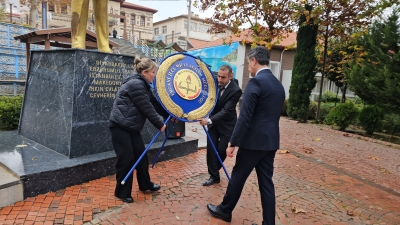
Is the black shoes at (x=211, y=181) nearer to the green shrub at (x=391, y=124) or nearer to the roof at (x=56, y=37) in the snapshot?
the roof at (x=56, y=37)

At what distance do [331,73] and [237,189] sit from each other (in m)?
17.5

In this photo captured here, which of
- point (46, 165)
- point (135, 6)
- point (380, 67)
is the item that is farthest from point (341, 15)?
point (135, 6)

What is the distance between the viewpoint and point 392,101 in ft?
31.1

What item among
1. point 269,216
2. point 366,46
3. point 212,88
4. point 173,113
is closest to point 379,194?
point 269,216

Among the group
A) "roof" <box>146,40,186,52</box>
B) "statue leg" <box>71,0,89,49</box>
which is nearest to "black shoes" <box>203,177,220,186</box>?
"statue leg" <box>71,0,89,49</box>

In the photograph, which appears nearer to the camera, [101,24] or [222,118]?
[222,118]

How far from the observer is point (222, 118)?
152 inches

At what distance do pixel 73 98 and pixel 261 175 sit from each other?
2950mm

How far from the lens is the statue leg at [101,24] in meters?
4.80

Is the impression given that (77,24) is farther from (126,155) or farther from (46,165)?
(126,155)

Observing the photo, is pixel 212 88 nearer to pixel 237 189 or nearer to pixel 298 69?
pixel 237 189

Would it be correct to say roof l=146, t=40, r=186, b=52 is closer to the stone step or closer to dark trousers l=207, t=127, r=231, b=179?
dark trousers l=207, t=127, r=231, b=179

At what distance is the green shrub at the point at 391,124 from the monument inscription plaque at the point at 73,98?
10.1 meters

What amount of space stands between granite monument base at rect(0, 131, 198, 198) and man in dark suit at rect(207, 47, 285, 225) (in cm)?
212
